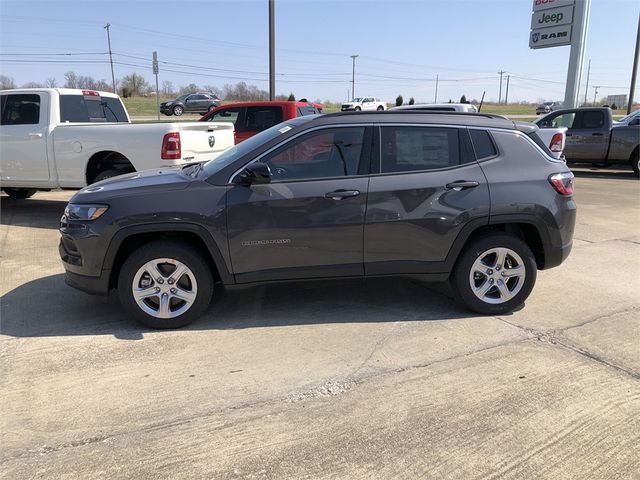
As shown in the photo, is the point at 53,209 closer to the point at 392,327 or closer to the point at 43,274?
the point at 43,274

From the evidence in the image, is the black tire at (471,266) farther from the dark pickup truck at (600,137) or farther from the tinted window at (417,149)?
the dark pickup truck at (600,137)

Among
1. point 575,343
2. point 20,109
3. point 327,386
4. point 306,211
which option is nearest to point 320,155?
point 306,211

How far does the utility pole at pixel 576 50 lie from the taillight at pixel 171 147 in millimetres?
16275

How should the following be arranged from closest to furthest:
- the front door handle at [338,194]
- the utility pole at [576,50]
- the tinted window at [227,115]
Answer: the front door handle at [338,194], the tinted window at [227,115], the utility pole at [576,50]

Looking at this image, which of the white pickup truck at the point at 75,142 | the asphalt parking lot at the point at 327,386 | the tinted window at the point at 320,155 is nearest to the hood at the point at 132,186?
the tinted window at the point at 320,155

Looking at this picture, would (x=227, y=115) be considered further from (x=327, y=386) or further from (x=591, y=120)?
(x=591, y=120)

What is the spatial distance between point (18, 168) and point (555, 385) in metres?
8.28

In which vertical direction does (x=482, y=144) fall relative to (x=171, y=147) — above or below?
above

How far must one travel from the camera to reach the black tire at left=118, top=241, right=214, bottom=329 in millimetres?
4145

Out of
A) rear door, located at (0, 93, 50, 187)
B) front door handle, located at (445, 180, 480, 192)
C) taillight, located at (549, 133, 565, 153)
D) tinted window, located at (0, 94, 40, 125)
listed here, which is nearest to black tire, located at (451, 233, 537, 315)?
front door handle, located at (445, 180, 480, 192)

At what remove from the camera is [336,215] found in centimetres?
421

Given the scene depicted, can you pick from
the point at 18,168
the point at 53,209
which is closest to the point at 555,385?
the point at 18,168

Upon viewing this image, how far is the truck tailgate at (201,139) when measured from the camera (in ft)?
24.4

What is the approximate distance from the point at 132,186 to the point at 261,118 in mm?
7009
